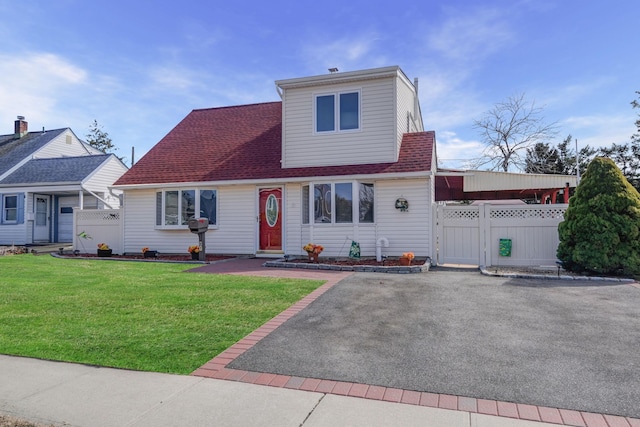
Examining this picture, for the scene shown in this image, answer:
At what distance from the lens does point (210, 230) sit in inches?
556

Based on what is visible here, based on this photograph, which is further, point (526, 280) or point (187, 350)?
point (526, 280)

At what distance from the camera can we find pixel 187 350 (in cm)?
438

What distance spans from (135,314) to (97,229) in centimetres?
1154

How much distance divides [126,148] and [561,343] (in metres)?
55.1

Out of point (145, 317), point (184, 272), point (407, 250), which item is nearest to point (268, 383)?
point (145, 317)

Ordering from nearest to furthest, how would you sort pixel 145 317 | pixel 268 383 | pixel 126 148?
pixel 268 383 < pixel 145 317 < pixel 126 148

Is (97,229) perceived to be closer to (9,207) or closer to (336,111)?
(9,207)

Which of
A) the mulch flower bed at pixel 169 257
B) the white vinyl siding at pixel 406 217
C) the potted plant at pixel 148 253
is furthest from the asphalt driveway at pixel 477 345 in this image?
the potted plant at pixel 148 253

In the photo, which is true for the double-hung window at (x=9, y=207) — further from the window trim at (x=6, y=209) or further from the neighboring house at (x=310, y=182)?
the neighboring house at (x=310, y=182)

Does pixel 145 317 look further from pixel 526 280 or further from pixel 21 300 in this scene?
pixel 526 280

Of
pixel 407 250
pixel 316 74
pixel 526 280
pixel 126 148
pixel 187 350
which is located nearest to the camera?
pixel 187 350

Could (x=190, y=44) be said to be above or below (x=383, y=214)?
above

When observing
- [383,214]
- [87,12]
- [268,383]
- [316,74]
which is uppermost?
[87,12]

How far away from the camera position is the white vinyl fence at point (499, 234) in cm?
1059
